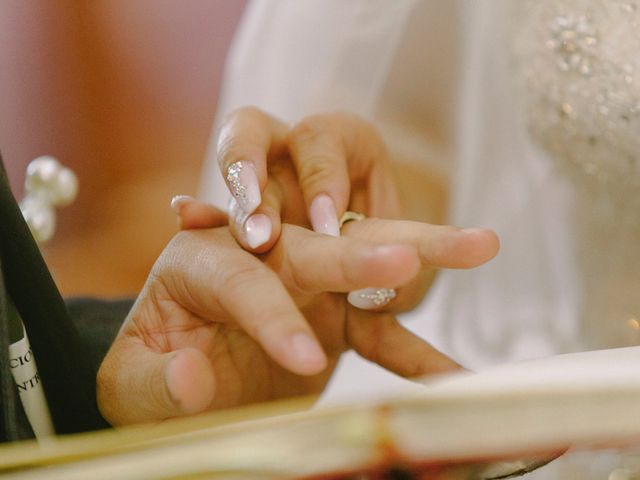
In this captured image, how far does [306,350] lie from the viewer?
0.81 feet

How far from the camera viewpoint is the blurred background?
1249 millimetres

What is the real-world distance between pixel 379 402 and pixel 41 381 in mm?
192

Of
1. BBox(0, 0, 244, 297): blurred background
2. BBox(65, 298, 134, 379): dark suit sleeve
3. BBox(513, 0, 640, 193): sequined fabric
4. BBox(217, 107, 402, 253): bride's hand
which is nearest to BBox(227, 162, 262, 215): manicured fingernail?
BBox(217, 107, 402, 253): bride's hand

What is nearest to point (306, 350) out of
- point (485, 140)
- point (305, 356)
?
point (305, 356)

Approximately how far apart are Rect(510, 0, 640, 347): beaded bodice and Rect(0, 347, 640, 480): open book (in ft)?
1.13

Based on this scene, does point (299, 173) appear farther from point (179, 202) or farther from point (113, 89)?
point (113, 89)

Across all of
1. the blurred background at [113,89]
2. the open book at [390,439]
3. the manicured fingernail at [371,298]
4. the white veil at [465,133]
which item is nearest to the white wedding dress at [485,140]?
the white veil at [465,133]

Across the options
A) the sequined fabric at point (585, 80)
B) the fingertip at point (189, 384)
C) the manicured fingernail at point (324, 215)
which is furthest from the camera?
the sequined fabric at point (585, 80)

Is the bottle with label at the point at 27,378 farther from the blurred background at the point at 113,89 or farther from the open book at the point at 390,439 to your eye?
the blurred background at the point at 113,89

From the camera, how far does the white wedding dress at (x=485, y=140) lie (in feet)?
1.72

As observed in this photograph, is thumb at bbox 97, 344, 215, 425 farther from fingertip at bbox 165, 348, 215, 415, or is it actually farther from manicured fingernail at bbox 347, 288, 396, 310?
manicured fingernail at bbox 347, 288, 396, 310

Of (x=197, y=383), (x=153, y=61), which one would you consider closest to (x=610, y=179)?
(x=197, y=383)

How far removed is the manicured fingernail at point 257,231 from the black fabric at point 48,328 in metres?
0.09

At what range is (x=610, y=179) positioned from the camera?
500 millimetres
